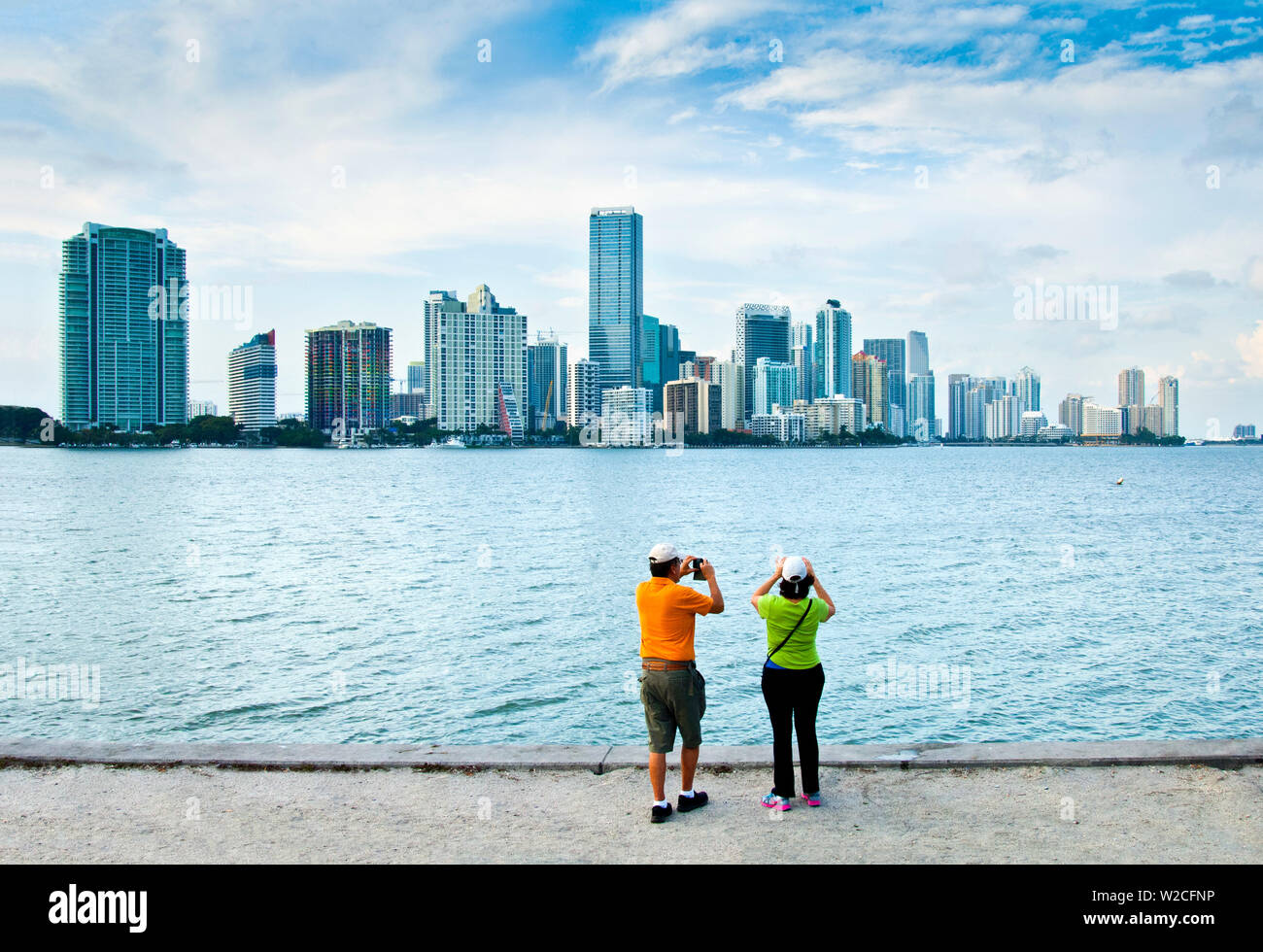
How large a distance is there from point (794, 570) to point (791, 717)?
1.38 m

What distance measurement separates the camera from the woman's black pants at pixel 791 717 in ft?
24.9

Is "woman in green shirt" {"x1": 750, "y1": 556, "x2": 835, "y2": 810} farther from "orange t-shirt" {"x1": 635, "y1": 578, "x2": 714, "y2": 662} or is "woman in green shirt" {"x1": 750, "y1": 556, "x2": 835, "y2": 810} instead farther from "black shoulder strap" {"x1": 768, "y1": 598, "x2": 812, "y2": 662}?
"orange t-shirt" {"x1": 635, "y1": 578, "x2": 714, "y2": 662}

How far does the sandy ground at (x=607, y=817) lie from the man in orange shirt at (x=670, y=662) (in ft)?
1.75

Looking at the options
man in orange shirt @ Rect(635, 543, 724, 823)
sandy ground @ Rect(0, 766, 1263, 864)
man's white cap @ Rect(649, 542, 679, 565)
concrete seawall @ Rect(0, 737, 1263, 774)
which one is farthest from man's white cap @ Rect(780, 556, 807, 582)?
concrete seawall @ Rect(0, 737, 1263, 774)

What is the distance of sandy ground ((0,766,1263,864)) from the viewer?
6.76 m

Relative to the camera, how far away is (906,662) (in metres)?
22.6

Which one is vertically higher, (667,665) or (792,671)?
(667,665)

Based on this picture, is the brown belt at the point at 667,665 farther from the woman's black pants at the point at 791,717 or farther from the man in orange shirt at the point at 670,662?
the woman's black pants at the point at 791,717

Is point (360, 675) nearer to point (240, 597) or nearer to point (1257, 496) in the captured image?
point (240, 597)

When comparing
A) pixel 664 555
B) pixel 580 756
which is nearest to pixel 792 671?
pixel 664 555

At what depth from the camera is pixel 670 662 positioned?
751 cm

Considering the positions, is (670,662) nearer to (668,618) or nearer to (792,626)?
(668,618)

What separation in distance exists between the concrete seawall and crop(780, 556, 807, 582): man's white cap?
6.56 ft
